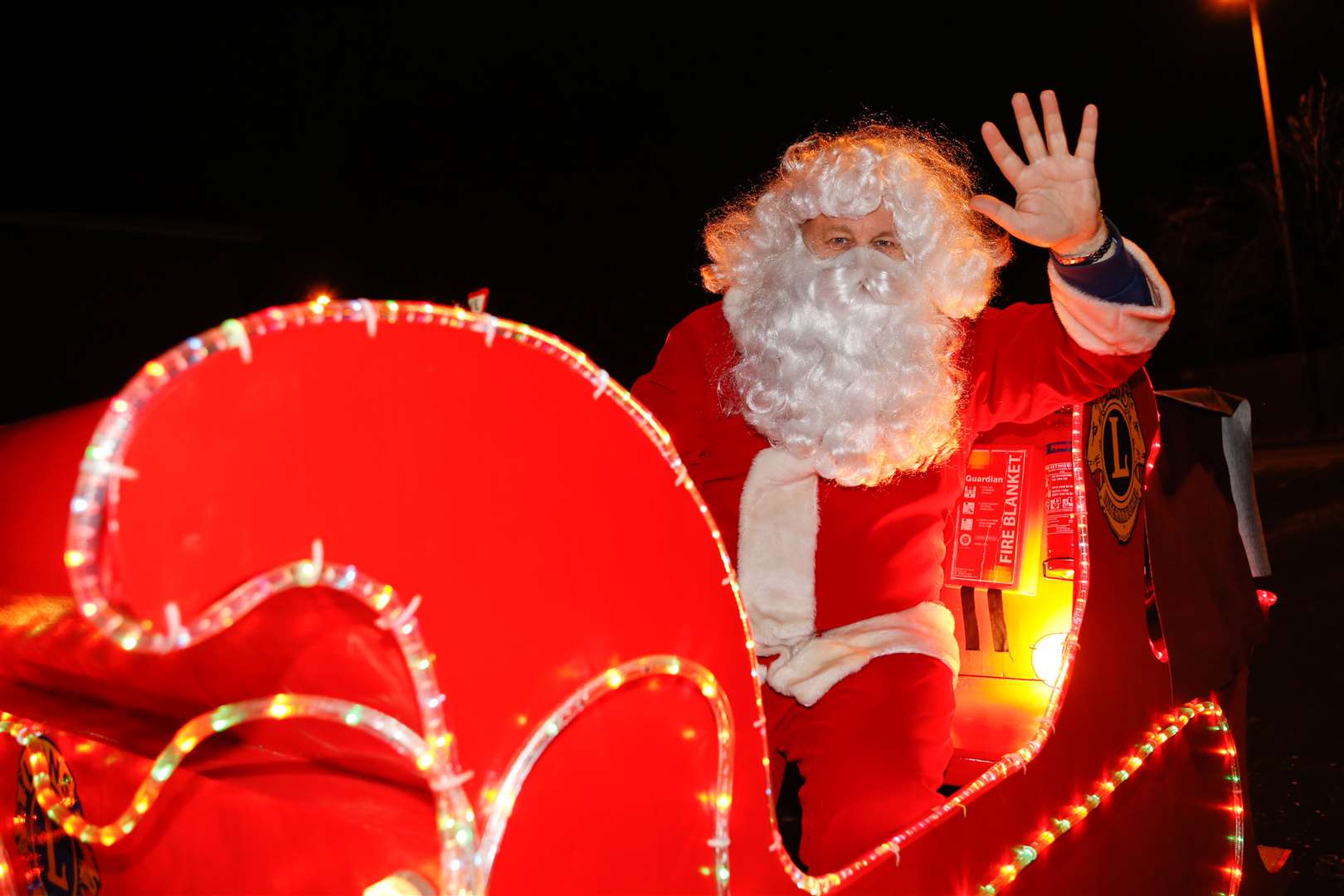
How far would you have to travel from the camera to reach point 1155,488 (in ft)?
6.94

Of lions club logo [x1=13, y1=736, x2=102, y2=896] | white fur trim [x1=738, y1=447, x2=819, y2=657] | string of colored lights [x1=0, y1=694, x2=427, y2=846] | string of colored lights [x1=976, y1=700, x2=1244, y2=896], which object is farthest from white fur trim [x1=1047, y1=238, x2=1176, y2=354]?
lions club logo [x1=13, y1=736, x2=102, y2=896]

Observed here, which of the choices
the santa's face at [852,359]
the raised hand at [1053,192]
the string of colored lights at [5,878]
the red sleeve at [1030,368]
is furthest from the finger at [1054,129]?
the string of colored lights at [5,878]

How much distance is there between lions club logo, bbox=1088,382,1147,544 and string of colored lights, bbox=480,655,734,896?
3.90 ft

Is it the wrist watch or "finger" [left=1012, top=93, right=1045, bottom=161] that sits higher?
"finger" [left=1012, top=93, right=1045, bottom=161]

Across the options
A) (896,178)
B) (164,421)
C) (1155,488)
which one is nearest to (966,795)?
(1155,488)

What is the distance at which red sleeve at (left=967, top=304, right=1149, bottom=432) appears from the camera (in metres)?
1.97

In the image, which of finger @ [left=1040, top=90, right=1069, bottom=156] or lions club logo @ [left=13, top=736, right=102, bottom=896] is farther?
finger @ [left=1040, top=90, right=1069, bottom=156]

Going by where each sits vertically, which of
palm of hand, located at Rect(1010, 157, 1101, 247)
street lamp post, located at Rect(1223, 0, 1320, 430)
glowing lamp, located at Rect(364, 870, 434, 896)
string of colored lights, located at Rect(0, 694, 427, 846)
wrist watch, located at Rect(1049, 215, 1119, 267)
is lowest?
glowing lamp, located at Rect(364, 870, 434, 896)

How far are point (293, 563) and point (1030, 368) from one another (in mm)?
1803

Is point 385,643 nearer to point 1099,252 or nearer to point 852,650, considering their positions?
point 852,650

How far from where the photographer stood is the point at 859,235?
7.80 feet

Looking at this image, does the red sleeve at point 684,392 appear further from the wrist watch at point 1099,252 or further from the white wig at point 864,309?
the wrist watch at point 1099,252

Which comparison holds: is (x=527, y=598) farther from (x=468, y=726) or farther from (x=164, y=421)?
(x=164, y=421)

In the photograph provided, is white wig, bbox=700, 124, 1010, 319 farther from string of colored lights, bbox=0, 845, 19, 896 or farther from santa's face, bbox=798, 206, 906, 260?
string of colored lights, bbox=0, 845, 19, 896
